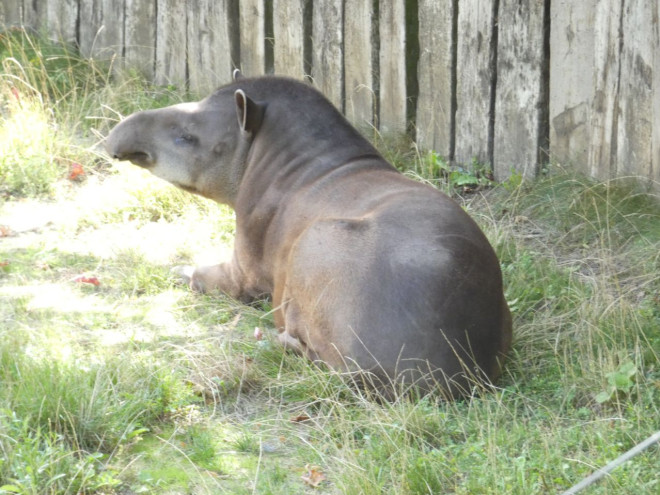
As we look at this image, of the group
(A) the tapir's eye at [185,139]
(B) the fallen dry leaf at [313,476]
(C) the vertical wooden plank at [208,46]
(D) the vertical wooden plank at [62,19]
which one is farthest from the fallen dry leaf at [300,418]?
(D) the vertical wooden plank at [62,19]

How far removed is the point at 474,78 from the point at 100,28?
13.6 ft

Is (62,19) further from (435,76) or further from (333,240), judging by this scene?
(333,240)

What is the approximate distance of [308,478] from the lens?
4340mm

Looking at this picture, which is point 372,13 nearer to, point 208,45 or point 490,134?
point 490,134

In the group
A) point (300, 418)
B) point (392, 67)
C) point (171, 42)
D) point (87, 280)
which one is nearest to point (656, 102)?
point (392, 67)

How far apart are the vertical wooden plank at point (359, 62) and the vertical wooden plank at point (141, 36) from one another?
2.43m

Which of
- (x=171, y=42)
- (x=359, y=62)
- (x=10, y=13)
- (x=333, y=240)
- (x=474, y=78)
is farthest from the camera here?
(x=10, y=13)

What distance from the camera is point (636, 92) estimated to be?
6.60m

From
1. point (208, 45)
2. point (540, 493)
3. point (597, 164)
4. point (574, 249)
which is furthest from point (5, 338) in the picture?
point (208, 45)

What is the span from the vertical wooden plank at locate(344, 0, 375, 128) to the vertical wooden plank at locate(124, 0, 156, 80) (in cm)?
243

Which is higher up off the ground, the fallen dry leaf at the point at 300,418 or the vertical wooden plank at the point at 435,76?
the vertical wooden plank at the point at 435,76

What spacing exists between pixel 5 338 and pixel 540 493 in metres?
2.92

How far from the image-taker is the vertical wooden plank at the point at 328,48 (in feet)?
27.3

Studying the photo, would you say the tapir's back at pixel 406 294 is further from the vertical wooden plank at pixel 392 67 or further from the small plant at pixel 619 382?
the vertical wooden plank at pixel 392 67
